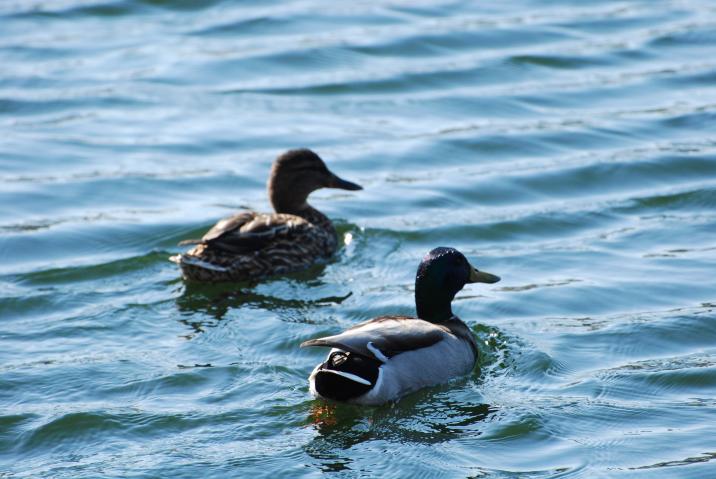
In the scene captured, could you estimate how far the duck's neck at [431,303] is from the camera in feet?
32.0

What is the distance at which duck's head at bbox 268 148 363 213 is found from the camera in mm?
12781

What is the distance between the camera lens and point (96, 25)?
20.2 metres

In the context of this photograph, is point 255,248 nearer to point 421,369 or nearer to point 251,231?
point 251,231

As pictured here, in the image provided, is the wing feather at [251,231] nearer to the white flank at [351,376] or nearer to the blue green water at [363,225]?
the blue green water at [363,225]

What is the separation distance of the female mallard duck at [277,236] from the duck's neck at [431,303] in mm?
2171

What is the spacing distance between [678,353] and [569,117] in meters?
6.61

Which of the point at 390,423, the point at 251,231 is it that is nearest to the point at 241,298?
the point at 251,231

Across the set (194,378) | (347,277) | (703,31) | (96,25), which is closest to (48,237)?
(347,277)

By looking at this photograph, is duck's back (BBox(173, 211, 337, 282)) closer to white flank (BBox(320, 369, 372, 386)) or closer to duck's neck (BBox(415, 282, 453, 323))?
duck's neck (BBox(415, 282, 453, 323))

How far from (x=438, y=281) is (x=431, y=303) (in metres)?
0.17

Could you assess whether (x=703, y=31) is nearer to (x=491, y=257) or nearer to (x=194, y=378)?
(x=491, y=257)

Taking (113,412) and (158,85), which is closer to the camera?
(113,412)

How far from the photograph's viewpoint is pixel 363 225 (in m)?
13.0

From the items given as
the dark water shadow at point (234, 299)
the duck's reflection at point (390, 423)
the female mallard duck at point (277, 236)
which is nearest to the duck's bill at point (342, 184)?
the female mallard duck at point (277, 236)
